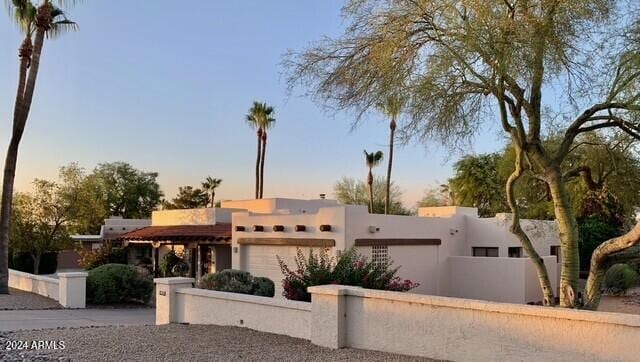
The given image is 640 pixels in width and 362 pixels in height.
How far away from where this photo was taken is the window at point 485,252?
2906 cm

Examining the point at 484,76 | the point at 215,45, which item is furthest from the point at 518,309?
the point at 215,45

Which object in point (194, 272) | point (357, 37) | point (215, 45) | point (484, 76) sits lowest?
point (194, 272)

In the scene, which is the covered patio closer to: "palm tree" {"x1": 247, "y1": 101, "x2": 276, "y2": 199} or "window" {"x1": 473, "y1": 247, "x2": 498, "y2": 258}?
"window" {"x1": 473, "y1": 247, "x2": 498, "y2": 258}

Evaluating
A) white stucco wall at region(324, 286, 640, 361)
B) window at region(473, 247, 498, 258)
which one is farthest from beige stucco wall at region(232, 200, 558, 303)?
white stucco wall at region(324, 286, 640, 361)

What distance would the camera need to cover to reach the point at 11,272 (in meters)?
26.7

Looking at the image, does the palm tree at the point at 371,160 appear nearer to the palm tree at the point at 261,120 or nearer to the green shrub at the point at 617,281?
the palm tree at the point at 261,120

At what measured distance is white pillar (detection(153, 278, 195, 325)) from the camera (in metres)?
14.1

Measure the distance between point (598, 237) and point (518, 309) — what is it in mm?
29772

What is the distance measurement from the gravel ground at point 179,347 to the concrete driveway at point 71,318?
246 cm

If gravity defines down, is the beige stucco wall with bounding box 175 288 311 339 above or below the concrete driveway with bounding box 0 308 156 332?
above

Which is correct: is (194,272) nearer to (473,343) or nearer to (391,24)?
(391,24)

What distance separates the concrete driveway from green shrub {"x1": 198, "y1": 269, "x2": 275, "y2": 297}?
1.81 metres

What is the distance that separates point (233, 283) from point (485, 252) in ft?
53.7

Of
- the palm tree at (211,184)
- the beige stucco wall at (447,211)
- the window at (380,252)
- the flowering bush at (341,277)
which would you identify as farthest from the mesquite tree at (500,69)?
the palm tree at (211,184)
